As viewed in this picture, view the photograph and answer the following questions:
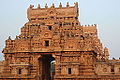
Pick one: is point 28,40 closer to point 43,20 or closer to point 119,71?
point 43,20

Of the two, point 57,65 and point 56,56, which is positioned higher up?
point 56,56

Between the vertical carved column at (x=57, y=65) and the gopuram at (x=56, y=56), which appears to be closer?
the gopuram at (x=56, y=56)

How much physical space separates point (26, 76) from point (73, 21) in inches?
631

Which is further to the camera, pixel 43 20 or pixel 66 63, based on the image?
pixel 43 20

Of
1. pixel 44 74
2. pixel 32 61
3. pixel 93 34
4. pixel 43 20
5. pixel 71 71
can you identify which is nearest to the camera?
pixel 71 71

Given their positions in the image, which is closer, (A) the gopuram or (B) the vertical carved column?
(A) the gopuram

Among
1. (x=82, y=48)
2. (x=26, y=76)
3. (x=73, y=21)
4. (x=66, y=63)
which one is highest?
(x=73, y=21)

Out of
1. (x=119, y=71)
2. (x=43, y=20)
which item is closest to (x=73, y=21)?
(x=43, y=20)

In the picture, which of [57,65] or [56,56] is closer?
[57,65]

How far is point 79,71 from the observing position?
37.0 metres

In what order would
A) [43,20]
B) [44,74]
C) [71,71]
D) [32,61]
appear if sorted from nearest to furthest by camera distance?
[71,71], [32,61], [44,74], [43,20]

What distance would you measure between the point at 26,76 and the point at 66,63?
311 inches

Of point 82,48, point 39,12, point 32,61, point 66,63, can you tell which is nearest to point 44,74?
point 32,61

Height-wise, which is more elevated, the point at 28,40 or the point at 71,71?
the point at 28,40
